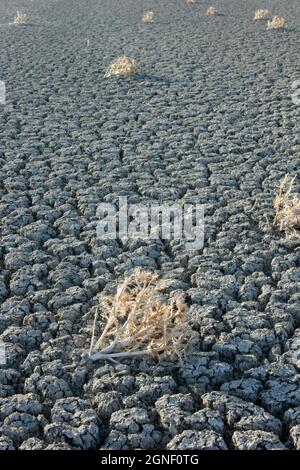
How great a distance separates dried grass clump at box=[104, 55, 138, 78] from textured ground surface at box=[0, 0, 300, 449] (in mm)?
218

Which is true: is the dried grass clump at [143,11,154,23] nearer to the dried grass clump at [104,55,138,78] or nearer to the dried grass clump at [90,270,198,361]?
the dried grass clump at [104,55,138,78]

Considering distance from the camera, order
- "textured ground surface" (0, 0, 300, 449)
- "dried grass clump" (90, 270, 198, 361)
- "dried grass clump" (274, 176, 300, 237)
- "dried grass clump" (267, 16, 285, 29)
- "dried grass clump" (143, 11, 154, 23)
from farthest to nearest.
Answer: "dried grass clump" (143, 11, 154, 23) → "dried grass clump" (267, 16, 285, 29) → "dried grass clump" (274, 176, 300, 237) → "dried grass clump" (90, 270, 198, 361) → "textured ground surface" (0, 0, 300, 449)

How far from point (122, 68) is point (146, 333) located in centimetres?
627

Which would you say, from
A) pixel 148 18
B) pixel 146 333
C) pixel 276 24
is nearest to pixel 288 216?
pixel 146 333

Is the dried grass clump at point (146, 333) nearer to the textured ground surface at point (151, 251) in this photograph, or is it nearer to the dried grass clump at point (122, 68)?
the textured ground surface at point (151, 251)

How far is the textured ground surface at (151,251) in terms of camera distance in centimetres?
276

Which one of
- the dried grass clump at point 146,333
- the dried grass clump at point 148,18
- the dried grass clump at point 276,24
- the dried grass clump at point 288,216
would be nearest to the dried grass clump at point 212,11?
the dried grass clump at point 148,18

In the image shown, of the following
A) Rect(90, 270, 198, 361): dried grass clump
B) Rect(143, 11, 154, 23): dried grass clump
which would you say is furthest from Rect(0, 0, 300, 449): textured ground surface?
Rect(143, 11, 154, 23): dried grass clump

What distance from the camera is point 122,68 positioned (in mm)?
8719

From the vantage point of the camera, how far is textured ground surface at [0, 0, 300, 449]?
2.76 meters

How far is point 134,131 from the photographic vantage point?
6.46 m

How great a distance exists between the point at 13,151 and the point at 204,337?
3353 millimetres

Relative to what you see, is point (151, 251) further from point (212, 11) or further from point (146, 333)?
point (212, 11)

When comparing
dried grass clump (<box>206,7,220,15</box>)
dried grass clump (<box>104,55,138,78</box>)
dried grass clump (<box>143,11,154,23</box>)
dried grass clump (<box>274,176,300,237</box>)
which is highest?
dried grass clump (<box>206,7,220,15</box>)
